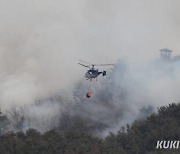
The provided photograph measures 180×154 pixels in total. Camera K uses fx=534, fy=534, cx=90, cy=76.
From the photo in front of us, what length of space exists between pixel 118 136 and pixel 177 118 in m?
16.8

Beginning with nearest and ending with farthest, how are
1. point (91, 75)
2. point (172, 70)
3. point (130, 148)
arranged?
point (91, 75) → point (130, 148) → point (172, 70)

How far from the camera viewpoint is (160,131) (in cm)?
13650

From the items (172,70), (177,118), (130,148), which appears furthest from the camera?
(172,70)

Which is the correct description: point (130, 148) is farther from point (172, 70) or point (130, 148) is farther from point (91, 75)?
point (172, 70)

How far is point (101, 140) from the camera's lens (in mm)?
132750

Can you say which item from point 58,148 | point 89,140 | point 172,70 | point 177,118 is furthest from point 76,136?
point 172,70

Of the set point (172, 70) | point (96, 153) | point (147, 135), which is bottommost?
point (96, 153)

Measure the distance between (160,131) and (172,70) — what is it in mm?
49089

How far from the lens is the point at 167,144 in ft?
430

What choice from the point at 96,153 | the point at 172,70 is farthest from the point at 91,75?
the point at 172,70

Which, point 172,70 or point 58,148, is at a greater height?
point 172,70

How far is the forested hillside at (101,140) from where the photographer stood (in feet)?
380

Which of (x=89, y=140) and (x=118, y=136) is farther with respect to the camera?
(x=118, y=136)

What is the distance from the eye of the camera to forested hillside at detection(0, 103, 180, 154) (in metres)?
116
